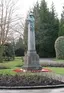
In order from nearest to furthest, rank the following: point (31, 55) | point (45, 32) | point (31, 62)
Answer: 1. point (31, 62)
2. point (31, 55)
3. point (45, 32)

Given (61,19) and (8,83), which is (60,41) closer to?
(61,19)

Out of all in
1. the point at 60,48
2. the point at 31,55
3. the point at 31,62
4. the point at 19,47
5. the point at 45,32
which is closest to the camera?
the point at 31,62

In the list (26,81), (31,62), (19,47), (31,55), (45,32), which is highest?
(45,32)

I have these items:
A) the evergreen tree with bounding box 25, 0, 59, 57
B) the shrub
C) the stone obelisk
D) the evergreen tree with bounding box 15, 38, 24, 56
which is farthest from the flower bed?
the evergreen tree with bounding box 25, 0, 59, 57

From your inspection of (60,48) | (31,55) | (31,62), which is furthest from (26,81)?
(60,48)

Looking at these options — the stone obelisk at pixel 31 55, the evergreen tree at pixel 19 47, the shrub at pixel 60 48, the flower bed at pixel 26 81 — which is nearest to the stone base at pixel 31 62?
the stone obelisk at pixel 31 55

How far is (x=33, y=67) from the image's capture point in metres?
25.6

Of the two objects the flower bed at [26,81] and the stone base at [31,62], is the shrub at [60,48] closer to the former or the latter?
the stone base at [31,62]

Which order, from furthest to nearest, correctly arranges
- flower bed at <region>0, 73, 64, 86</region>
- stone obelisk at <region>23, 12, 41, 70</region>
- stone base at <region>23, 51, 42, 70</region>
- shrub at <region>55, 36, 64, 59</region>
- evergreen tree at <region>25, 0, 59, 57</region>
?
evergreen tree at <region>25, 0, 59, 57</region>, shrub at <region>55, 36, 64, 59</region>, stone obelisk at <region>23, 12, 41, 70</region>, stone base at <region>23, 51, 42, 70</region>, flower bed at <region>0, 73, 64, 86</region>

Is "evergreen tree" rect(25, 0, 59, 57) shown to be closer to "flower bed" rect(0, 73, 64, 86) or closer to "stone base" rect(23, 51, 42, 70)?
"stone base" rect(23, 51, 42, 70)

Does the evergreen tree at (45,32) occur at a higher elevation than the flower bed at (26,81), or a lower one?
higher

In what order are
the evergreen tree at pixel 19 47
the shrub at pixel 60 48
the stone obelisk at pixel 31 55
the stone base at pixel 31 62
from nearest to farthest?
1. the stone base at pixel 31 62
2. the stone obelisk at pixel 31 55
3. the shrub at pixel 60 48
4. the evergreen tree at pixel 19 47

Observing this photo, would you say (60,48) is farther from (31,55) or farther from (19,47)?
(31,55)

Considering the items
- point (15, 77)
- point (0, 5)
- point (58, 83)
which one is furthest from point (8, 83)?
point (0, 5)
